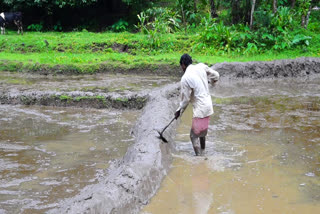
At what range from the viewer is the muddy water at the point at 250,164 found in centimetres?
431

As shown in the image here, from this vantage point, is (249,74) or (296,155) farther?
(249,74)

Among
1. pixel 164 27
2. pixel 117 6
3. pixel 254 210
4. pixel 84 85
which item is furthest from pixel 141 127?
pixel 117 6

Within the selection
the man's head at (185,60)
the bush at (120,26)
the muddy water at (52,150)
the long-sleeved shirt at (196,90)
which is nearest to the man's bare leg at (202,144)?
the long-sleeved shirt at (196,90)

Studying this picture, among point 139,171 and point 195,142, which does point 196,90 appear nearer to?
point 195,142

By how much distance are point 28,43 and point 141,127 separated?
11094 mm

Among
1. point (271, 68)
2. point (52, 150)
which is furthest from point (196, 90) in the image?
point (271, 68)

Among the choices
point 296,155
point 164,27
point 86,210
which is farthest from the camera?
point 164,27

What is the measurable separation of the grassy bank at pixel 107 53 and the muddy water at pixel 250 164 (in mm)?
4709

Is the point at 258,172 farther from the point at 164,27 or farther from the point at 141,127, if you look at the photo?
the point at 164,27

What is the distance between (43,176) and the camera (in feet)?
17.4

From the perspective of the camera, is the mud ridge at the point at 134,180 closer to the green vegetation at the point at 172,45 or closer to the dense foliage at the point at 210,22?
the green vegetation at the point at 172,45

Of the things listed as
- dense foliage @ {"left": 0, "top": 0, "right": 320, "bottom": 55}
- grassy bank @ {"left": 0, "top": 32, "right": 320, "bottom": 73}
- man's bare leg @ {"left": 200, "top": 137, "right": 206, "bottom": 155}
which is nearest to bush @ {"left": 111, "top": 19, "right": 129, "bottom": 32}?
dense foliage @ {"left": 0, "top": 0, "right": 320, "bottom": 55}

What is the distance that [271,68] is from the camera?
491 inches

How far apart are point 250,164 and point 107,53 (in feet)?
35.0
